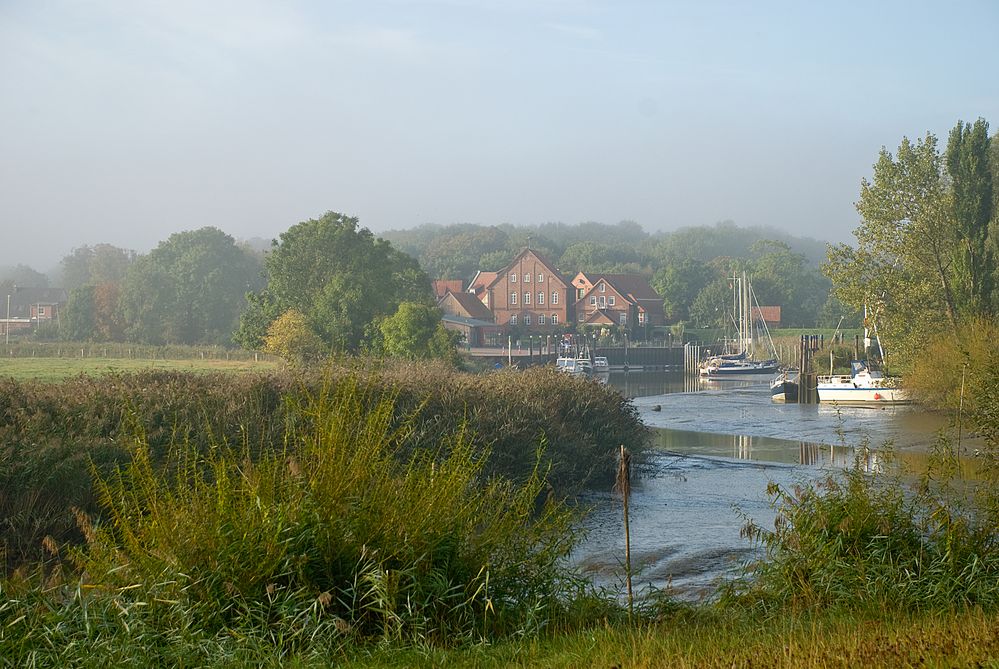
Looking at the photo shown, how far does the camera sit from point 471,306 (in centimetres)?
11462

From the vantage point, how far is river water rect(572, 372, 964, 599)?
1546cm

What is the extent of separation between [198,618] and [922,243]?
44.5 m

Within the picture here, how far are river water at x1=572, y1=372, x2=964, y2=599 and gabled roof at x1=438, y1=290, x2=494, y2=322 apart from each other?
178 ft

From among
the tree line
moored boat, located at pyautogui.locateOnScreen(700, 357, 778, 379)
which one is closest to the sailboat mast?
moored boat, located at pyautogui.locateOnScreen(700, 357, 778, 379)

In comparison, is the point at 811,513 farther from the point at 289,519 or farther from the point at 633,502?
the point at 633,502

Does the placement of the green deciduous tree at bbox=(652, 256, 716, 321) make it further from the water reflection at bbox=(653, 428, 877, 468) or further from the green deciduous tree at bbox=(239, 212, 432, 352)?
the water reflection at bbox=(653, 428, 877, 468)

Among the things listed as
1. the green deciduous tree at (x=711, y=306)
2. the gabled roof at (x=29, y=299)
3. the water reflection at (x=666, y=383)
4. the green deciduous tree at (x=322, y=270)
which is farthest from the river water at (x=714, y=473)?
the gabled roof at (x=29, y=299)

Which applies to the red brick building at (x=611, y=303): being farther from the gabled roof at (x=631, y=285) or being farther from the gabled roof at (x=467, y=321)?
the gabled roof at (x=467, y=321)

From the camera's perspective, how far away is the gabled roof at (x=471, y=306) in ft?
371

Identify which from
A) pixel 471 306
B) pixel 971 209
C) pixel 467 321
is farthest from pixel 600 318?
pixel 971 209

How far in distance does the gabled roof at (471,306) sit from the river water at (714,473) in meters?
54.4

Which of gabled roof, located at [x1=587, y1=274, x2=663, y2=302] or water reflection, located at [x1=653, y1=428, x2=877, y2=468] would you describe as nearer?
water reflection, located at [x1=653, y1=428, x2=877, y2=468]

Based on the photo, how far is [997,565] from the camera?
31.2ft

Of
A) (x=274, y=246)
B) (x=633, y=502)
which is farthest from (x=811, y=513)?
(x=274, y=246)
